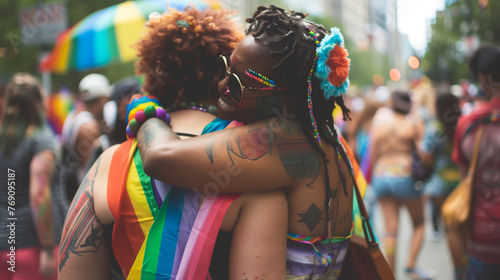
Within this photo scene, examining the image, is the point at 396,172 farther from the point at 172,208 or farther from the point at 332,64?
the point at 172,208

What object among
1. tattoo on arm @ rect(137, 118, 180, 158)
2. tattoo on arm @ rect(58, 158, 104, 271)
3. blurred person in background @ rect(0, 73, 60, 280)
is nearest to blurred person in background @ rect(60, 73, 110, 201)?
blurred person in background @ rect(0, 73, 60, 280)

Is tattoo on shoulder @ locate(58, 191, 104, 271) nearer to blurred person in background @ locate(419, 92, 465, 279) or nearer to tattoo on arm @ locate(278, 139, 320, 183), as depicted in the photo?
tattoo on arm @ locate(278, 139, 320, 183)

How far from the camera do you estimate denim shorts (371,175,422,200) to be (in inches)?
225

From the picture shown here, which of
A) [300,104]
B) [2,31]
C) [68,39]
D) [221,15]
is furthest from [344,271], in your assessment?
[68,39]

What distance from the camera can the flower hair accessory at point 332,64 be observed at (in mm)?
1771

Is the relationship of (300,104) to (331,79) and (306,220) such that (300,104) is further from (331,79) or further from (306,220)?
(306,220)

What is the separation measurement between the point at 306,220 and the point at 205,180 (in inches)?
17.3

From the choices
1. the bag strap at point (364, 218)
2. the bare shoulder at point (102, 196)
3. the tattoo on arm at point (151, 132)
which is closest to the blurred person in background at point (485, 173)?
the bag strap at point (364, 218)

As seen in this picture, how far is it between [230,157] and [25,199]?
7.60 ft

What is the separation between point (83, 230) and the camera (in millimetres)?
1849

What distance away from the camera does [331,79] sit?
5.97 ft

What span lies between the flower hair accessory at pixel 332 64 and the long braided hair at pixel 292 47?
34 mm

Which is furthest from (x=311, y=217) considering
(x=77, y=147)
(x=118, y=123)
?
(x=77, y=147)

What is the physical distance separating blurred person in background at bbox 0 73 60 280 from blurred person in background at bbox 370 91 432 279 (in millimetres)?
3789
